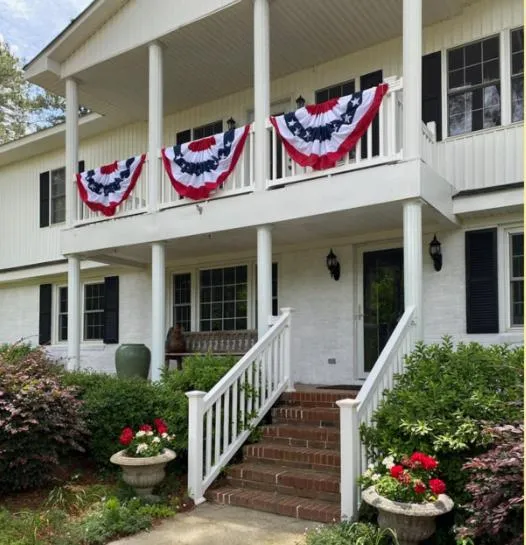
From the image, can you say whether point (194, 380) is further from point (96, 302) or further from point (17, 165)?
point (17, 165)

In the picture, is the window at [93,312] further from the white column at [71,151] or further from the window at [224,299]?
the white column at [71,151]

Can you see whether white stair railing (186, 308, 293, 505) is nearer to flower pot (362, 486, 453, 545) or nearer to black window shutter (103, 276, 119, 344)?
flower pot (362, 486, 453, 545)

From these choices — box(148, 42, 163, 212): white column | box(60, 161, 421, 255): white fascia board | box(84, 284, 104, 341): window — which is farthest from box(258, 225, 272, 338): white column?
box(84, 284, 104, 341): window

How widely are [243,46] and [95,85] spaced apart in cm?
332

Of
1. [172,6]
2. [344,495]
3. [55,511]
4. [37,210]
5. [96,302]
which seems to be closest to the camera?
[344,495]

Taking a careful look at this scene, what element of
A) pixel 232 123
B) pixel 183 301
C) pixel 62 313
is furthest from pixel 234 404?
pixel 62 313

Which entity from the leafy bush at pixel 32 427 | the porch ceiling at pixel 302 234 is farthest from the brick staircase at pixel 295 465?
the porch ceiling at pixel 302 234

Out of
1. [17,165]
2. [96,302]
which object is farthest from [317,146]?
[17,165]

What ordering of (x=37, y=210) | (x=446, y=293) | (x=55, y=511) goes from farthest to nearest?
(x=37, y=210) < (x=446, y=293) < (x=55, y=511)

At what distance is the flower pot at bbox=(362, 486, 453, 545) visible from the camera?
481 cm

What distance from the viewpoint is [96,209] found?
10.8 m

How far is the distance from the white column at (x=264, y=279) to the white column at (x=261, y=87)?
0.67 metres

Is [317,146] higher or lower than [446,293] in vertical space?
higher

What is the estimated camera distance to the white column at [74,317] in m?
11.1
